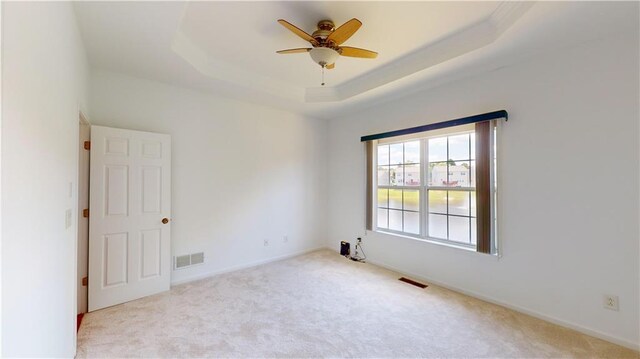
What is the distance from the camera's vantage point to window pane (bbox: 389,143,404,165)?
3.99 metres

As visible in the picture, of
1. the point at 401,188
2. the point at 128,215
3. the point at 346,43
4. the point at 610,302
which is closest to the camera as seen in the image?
the point at 610,302

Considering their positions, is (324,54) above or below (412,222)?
above

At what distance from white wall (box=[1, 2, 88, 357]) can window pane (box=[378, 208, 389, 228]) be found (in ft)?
12.1

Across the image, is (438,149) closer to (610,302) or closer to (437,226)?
(437,226)

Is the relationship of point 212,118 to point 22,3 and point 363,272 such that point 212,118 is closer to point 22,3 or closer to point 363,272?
point 22,3

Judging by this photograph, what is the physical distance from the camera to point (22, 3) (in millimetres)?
1000

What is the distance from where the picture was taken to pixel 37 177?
1163 millimetres

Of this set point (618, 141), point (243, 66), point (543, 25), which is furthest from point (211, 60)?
point (618, 141)

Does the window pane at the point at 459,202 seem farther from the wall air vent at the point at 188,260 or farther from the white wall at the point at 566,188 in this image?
the wall air vent at the point at 188,260

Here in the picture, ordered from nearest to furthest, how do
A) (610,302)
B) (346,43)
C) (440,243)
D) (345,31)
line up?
(345,31), (610,302), (346,43), (440,243)

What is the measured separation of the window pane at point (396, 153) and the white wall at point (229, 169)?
143 centimetres

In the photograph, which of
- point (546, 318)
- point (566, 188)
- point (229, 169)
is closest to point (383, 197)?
point (566, 188)

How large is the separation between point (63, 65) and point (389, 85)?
3061mm

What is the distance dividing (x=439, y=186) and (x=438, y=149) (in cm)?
50
